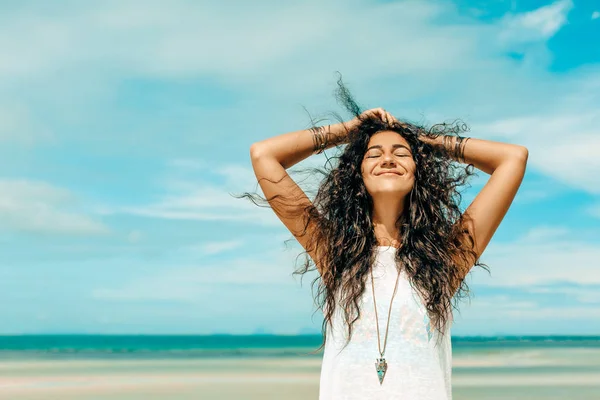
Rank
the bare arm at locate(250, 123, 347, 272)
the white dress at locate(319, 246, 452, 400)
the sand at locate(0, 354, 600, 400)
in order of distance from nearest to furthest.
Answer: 1. the white dress at locate(319, 246, 452, 400)
2. the bare arm at locate(250, 123, 347, 272)
3. the sand at locate(0, 354, 600, 400)

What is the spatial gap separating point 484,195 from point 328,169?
67cm

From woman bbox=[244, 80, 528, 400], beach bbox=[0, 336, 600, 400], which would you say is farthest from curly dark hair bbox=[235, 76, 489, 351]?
beach bbox=[0, 336, 600, 400]

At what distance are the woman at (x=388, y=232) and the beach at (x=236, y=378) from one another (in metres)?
7.38

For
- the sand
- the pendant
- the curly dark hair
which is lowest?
the sand

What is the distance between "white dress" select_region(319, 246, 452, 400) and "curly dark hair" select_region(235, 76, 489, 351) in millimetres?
45

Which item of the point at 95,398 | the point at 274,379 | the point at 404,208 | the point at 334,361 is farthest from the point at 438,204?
the point at 274,379


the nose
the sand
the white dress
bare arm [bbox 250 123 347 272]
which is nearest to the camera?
the white dress

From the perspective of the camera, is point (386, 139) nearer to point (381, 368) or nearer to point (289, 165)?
point (289, 165)

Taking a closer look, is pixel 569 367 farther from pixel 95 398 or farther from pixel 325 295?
pixel 325 295

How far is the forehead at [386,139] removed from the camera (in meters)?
3.01

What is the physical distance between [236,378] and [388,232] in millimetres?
10390

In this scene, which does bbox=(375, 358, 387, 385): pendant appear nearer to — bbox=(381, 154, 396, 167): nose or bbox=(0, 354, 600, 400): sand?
Answer: bbox=(381, 154, 396, 167): nose

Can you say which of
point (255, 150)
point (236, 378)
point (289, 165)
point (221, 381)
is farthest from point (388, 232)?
point (236, 378)

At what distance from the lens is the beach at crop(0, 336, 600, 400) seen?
10328 millimetres
